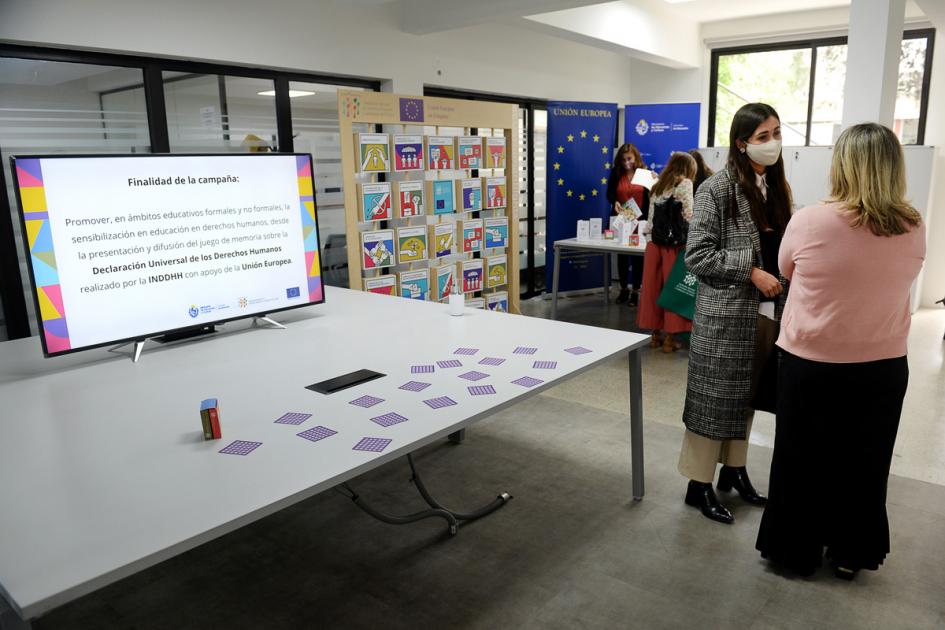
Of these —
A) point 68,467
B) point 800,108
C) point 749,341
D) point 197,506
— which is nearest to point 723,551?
point 749,341

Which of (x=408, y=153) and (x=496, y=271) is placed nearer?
(x=408, y=153)

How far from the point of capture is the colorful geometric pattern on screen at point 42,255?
6.91ft

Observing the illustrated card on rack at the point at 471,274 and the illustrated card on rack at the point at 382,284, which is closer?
the illustrated card on rack at the point at 382,284

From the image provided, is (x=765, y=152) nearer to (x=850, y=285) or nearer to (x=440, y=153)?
(x=850, y=285)

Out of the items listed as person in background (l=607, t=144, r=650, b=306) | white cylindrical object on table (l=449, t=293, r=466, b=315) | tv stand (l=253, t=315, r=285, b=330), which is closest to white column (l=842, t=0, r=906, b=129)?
white cylindrical object on table (l=449, t=293, r=466, b=315)

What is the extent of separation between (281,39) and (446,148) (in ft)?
5.09

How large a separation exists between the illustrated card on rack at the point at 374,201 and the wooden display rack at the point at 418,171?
42mm

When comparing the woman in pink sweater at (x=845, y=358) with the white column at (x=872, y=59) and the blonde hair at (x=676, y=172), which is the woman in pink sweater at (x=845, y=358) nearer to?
the white column at (x=872, y=59)

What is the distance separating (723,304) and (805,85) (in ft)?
20.6

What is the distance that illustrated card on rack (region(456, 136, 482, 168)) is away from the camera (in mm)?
5586

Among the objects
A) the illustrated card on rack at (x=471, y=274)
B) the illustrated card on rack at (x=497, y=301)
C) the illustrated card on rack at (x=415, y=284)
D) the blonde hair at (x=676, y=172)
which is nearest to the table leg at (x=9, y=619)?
the illustrated card on rack at (x=415, y=284)

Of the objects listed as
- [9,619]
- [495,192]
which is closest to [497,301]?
[495,192]

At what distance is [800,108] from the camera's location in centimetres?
755

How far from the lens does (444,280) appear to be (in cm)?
562
